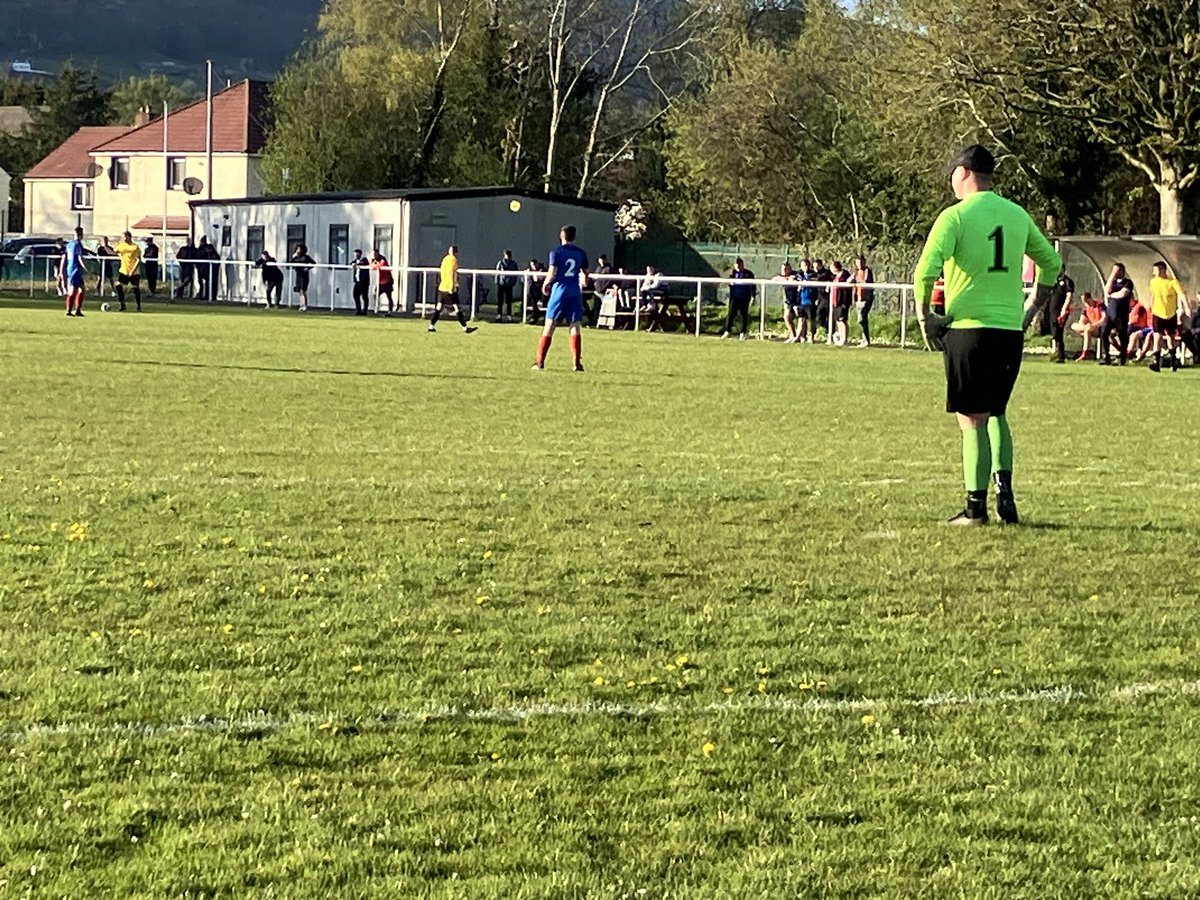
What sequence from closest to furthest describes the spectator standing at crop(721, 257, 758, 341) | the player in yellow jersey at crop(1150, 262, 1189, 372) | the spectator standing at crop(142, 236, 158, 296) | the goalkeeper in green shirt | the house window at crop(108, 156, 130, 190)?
the goalkeeper in green shirt, the player in yellow jersey at crop(1150, 262, 1189, 372), the spectator standing at crop(721, 257, 758, 341), the spectator standing at crop(142, 236, 158, 296), the house window at crop(108, 156, 130, 190)

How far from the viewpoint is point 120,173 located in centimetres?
10550

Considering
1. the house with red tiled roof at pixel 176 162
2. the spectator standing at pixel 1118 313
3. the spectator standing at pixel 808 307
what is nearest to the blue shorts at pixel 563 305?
the spectator standing at pixel 1118 313

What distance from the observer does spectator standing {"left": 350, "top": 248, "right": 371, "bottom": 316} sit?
47844 mm

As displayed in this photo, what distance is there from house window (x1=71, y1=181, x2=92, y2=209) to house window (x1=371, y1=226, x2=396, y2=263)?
7141 cm

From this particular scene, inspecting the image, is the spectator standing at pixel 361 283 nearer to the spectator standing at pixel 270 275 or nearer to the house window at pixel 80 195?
the spectator standing at pixel 270 275

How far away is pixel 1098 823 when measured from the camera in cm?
476

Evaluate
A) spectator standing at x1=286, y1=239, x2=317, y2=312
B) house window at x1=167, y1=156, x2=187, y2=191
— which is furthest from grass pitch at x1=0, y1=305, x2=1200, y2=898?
house window at x1=167, y1=156, x2=187, y2=191

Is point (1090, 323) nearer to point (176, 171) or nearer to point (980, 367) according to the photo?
point (980, 367)

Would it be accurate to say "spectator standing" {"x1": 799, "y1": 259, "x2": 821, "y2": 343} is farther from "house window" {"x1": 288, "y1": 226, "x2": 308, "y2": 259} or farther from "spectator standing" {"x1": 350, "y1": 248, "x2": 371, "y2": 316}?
"house window" {"x1": 288, "y1": 226, "x2": 308, "y2": 259}

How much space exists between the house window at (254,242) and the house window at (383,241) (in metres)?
5.95

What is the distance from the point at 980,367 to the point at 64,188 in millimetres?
116656

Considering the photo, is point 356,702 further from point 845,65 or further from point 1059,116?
point 845,65

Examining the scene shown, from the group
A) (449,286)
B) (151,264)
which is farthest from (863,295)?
(151,264)

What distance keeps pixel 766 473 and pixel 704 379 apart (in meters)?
10.9
